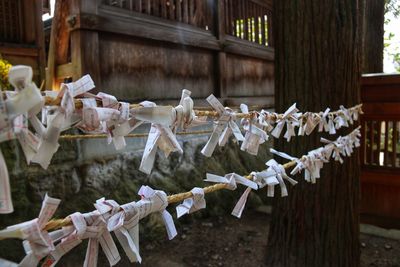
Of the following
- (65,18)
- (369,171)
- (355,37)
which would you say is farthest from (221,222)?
(65,18)

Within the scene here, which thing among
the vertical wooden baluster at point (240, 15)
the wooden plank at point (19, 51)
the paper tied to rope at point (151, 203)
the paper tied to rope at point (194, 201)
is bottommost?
the paper tied to rope at point (194, 201)

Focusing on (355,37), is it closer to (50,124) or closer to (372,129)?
(372,129)

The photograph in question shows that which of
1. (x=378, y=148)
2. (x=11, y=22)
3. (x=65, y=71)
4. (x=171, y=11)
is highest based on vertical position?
(x=171, y=11)

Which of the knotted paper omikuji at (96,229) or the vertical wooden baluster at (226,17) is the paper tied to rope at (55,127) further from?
the vertical wooden baluster at (226,17)

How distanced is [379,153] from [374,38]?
2.63m

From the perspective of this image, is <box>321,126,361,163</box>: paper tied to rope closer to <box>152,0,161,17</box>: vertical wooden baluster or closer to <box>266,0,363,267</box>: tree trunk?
<box>266,0,363,267</box>: tree trunk

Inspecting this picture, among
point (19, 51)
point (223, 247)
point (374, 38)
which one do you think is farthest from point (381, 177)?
point (19, 51)

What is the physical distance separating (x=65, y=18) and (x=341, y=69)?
103 inches

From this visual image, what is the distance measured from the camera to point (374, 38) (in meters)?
5.69

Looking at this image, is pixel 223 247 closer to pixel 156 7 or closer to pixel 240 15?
pixel 156 7

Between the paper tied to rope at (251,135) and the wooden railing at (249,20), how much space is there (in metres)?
4.36

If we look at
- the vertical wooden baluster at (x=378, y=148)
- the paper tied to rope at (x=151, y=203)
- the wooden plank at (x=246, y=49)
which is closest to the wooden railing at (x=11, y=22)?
the wooden plank at (x=246, y=49)

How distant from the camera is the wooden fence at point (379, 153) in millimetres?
3834

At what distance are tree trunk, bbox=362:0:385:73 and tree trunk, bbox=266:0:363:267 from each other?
3467 millimetres
